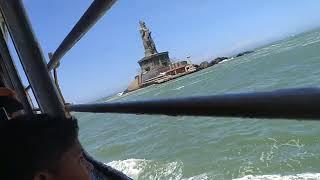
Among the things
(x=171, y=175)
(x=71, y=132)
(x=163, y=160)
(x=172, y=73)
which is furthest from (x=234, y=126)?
(x=172, y=73)

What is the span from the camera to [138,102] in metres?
0.92

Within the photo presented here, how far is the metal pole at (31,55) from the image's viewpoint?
152 cm

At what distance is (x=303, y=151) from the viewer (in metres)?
12.1

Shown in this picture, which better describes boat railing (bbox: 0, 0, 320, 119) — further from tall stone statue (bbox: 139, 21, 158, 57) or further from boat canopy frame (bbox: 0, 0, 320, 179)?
tall stone statue (bbox: 139, 21, 158, 57)

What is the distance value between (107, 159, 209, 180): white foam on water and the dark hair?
38.5ft

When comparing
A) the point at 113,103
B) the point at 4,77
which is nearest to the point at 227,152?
the point at 4,77

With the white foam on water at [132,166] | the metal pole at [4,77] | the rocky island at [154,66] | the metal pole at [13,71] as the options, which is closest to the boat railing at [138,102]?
the metal pole at [13,71]

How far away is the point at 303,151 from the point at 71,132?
1169cm

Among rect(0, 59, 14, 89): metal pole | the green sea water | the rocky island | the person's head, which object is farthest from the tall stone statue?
the person's head

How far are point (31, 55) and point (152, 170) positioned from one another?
13441 mm

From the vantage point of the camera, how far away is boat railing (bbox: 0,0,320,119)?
408mm

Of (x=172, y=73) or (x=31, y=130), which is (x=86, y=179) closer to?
(x=31, y=130)

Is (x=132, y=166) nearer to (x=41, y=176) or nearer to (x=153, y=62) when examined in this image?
(x=41, y=176)

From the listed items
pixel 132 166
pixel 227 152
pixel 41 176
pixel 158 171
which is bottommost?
pixel 227 152
